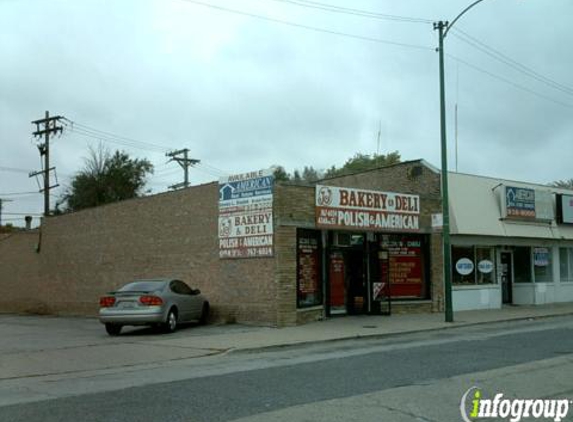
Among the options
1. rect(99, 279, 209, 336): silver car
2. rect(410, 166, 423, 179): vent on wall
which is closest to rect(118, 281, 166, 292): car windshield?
rect(99, 279, 209, 336): silver car

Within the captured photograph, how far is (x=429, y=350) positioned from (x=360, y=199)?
843 cm

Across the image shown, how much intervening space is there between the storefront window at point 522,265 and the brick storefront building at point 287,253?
20.6 feet

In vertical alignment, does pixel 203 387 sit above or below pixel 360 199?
below

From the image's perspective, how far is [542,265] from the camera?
29594 mm

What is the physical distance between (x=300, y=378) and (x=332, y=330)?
7748 millimetres

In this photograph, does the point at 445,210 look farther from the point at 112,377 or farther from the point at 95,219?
the point at 95,219

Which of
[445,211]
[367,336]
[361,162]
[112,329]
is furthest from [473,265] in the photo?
[361,162]

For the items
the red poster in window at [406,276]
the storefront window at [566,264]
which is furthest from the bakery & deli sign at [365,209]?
the storefront window at [566,264]

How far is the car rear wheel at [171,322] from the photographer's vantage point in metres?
18.4

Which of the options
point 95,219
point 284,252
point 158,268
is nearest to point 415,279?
point 284,252

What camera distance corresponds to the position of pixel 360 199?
21.3 m

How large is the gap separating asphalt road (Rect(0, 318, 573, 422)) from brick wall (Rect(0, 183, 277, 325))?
19.4 feet

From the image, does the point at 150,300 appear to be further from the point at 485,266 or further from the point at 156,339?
the point at 485,266

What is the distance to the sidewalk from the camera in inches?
612
